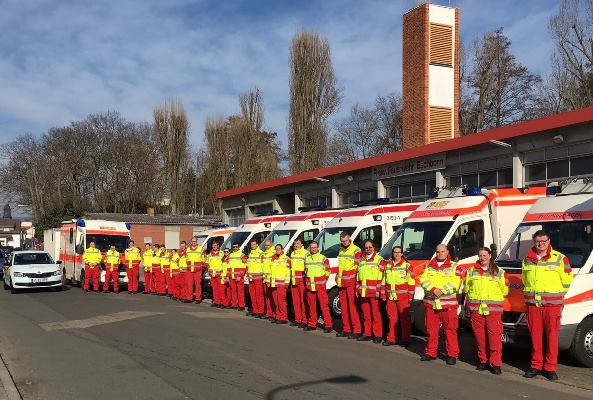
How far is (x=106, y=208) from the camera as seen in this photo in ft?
183

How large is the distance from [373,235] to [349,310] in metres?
3.24

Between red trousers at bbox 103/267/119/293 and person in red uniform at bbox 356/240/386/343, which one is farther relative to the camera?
red trousers at bbox 103/267/119/293

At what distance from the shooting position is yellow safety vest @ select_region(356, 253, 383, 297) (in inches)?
436

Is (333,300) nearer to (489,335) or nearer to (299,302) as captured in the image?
(299,302)

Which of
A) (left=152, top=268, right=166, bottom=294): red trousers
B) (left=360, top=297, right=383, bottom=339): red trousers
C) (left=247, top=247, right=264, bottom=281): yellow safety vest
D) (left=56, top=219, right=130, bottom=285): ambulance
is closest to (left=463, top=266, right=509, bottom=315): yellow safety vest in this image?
(left=360, top=297, right=383, bottom=339): red trousers

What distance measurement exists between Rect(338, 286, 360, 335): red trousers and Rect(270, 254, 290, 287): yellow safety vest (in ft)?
6.12

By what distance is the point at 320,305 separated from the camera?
12719 mm

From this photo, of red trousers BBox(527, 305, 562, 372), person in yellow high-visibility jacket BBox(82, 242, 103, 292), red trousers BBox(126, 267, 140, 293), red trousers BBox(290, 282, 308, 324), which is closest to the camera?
red trousers BBox(527, 305, 562, 372)

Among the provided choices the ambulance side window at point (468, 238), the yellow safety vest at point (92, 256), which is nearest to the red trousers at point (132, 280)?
the yellow safety vest at point (92, 256)

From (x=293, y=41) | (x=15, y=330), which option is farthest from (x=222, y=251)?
(x=293, y=41)

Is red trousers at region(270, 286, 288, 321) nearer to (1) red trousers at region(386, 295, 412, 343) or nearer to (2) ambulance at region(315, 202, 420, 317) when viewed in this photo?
(2) ambulance at region(315, 202, 420, 317)

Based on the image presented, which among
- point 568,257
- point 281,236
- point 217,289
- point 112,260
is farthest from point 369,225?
point 112,260

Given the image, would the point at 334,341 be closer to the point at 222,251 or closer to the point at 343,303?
the point at 343,303

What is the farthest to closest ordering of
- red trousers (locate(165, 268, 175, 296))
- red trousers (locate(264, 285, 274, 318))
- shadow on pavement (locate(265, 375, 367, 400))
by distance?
red trousers (locate(165, 268, 175, 296)) < red trousers (locate(264, 285, 274, 318)) < shadow on pavement (locate(265, 375, 367, 400))
